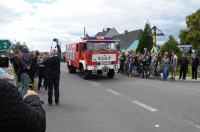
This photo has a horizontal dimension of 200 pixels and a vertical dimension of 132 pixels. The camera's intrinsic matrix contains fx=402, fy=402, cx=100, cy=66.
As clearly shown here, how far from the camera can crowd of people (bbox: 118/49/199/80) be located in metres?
24.8

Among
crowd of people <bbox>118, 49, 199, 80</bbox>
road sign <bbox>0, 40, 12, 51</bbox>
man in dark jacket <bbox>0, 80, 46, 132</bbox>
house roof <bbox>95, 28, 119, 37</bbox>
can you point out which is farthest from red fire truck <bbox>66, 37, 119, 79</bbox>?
house roof <bbox>95, 28, 119, 37</bbox>

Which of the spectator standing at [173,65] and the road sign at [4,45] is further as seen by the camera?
the spectator standing at [173,65]

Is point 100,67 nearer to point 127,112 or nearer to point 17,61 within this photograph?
point 17,61

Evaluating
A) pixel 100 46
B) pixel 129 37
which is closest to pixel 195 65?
pixel 100 46

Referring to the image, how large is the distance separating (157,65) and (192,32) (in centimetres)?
5677

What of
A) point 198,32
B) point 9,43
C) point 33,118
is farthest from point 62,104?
point 198,32

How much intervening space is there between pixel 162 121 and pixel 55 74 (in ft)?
15.5

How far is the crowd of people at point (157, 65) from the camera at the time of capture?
24766mm

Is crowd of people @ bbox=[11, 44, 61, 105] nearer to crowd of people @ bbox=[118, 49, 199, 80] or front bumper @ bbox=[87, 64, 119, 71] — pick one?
front bumper @ bbox=[87, 64, 119, 71]

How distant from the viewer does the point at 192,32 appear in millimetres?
80375

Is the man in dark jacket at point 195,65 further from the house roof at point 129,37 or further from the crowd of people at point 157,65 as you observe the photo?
the house roof at point 129,37

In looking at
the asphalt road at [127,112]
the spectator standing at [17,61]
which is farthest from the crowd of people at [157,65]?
the spectator standing at [17,61]

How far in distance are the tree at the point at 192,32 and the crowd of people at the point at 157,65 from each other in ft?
169

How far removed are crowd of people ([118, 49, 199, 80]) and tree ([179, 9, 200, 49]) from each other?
51437 millimetres
